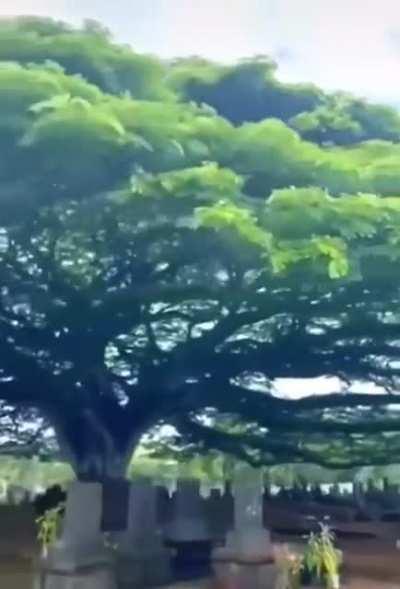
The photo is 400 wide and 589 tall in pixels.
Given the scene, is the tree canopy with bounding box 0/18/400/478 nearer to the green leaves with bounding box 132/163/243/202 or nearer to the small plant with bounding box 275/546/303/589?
the green leaves with bounding box 132/163/243/202

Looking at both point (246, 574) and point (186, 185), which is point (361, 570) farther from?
point (186, 185)

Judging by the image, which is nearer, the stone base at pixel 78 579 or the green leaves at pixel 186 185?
the stone base at pixel 78 579

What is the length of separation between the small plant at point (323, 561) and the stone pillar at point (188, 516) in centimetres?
20

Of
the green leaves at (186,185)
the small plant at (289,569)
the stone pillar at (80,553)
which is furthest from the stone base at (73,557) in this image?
the green leaves at (186,185)

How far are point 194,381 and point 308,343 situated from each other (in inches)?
9.7

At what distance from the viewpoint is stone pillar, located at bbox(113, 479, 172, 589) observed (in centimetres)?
165

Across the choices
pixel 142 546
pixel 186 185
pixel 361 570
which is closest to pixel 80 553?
pixel 142 546

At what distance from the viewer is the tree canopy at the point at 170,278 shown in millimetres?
1749

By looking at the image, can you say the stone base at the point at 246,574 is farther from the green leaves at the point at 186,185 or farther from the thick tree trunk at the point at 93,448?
the green leaves at the point at 186,185

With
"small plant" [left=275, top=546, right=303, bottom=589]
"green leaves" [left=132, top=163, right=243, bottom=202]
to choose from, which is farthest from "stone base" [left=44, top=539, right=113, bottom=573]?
"green leaves" [left=132, top=163, right=243, bottom=202]

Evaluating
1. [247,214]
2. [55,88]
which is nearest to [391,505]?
[247,214]

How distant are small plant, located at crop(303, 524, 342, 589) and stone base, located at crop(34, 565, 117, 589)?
373mm

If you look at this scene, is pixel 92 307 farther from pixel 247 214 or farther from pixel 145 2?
pixel 145 2

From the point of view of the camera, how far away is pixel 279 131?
6.03ft
